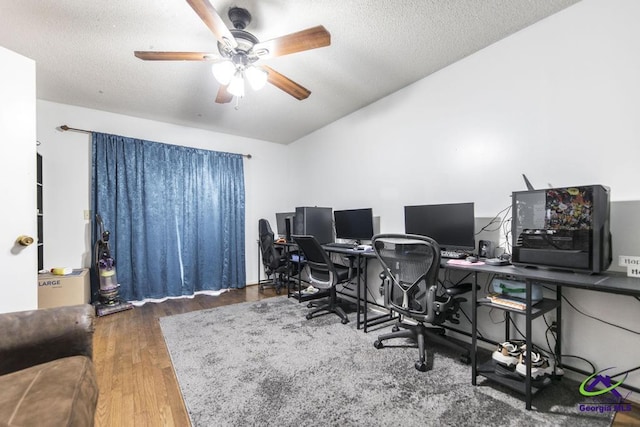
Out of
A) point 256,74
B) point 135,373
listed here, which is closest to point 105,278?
point 135,373

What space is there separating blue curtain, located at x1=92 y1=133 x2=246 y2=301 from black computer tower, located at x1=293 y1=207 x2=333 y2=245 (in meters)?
1.22

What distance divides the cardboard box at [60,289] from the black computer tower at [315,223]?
96.1 inches

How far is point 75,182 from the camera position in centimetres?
326

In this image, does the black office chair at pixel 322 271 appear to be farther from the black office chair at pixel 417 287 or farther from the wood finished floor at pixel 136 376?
the wood finished floor at pixel 136 376

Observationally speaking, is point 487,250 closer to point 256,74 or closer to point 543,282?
point 543,282

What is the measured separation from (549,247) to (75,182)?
15.3 feet

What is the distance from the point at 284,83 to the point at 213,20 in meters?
0.76

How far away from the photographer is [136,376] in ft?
6.13

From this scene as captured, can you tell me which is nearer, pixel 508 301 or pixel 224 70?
pixel 508 301

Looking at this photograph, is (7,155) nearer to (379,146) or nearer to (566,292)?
(379,146)

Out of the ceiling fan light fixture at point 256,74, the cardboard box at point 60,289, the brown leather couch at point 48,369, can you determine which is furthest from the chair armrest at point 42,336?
the cardboard box at point 60,289

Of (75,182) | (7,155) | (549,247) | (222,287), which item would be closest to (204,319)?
(222,287)

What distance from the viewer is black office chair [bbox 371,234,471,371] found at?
74.5 inches

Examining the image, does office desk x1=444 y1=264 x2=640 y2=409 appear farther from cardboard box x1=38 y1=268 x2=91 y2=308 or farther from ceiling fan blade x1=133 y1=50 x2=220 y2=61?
cardboard box x1=38 y1=268 x2=91 y2=308
